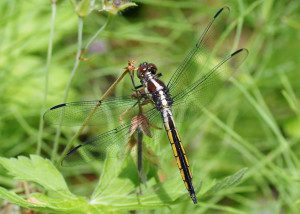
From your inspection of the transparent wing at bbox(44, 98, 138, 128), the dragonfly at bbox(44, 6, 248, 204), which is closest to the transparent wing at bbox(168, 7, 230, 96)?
the dragonfly at bbox(44, 6, 248, 204)

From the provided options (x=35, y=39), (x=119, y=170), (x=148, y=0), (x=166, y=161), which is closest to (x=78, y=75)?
(x=35, y=39)

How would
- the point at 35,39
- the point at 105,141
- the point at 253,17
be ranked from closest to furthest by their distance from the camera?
the point at 105,141 < the point at 35,39 < the point at 253,17

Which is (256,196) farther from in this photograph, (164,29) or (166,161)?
(164,29)

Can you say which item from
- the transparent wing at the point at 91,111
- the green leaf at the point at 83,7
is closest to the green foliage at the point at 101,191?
the transparent wing at the point at 91,111

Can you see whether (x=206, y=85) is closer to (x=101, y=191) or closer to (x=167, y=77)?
(x=101, y=191)

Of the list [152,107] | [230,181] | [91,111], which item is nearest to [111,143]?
[91,111]

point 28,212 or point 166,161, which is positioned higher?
point 166,161

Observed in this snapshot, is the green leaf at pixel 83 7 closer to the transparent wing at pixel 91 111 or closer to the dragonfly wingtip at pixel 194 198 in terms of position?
the transparent wing at pixel 91 111
